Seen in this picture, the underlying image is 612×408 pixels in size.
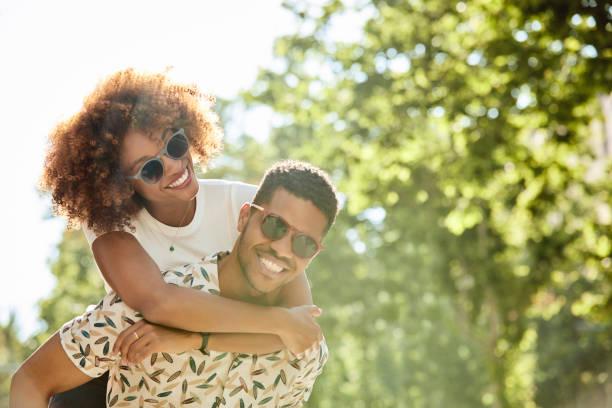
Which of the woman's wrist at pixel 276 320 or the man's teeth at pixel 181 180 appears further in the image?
the man's teeth at pixel 181 180

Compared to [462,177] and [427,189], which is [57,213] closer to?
[462,177]

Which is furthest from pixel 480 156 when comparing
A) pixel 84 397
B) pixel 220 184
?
pixel 84 397

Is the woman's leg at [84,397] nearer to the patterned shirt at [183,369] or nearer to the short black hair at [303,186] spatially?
the patterned shirt at [183,369]

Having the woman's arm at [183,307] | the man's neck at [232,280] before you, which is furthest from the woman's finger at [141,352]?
the man's neck at [232,280]

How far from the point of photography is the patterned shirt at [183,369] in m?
2.35

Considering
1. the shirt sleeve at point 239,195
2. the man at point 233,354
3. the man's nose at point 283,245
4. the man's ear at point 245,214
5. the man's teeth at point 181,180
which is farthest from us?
the shirt sleeve at point 239,195

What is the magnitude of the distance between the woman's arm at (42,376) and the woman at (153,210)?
0.23 metres

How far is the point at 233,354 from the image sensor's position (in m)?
2.48

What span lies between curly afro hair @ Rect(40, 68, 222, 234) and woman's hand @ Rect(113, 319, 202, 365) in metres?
0.50

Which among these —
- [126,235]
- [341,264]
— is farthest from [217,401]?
[341,264]

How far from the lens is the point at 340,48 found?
12992mm

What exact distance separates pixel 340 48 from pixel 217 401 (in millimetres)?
11081

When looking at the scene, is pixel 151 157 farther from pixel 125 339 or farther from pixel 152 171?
pixel 125 339

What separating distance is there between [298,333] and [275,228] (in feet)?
1.14
